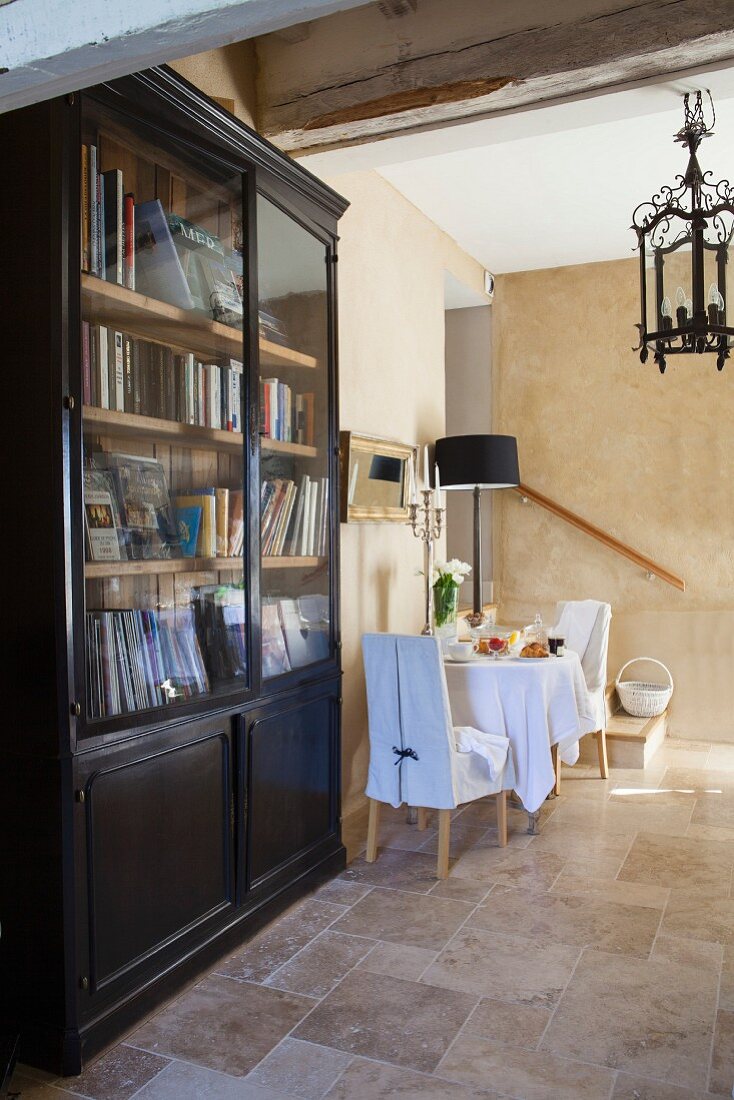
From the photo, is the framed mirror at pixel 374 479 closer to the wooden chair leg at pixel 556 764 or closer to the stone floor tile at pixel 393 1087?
the wooden chair leg at pixel 556 764

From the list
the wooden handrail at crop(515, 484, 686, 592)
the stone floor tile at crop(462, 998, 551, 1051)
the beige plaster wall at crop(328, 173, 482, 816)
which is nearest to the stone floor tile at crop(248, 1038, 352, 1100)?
the stone floor tile at crop(462, 998, 551, 1051)

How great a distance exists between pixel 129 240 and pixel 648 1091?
2489mm

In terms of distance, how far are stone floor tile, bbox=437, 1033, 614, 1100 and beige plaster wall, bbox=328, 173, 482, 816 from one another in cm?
199

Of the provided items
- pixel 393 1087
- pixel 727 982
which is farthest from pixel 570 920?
pixel 393 1087

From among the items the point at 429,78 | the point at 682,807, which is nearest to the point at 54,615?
the point at 429,78

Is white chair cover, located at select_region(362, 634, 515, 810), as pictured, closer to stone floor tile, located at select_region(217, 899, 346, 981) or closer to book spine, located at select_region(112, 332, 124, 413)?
stone floor tile, located at select_region(217, 899, 346, 981)

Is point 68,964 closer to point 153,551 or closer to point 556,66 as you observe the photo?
point 153,551

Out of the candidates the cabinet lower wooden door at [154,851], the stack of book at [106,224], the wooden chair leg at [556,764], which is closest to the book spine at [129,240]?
the stack of book at [106,224]

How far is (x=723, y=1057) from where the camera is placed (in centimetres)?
226

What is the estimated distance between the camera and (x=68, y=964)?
7.11ft

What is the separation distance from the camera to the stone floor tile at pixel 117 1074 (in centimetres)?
211

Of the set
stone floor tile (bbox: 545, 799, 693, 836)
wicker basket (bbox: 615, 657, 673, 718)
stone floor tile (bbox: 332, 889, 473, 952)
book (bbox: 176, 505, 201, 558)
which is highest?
book (bbox: 176, 505, 201, 558)

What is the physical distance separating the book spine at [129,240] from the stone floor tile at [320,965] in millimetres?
2028

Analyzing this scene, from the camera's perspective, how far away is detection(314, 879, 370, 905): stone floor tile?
3273 millimetres
